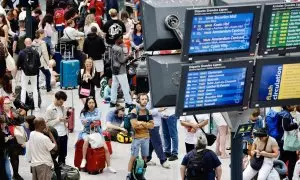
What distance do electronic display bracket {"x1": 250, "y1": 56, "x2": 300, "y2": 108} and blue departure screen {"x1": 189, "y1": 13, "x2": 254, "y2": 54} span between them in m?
0.36

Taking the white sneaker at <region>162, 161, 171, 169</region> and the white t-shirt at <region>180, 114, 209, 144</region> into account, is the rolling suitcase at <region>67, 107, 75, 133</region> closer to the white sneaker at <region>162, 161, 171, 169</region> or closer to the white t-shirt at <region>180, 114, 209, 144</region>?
the white sneaker at <region>162, 161, 171, 169</region>

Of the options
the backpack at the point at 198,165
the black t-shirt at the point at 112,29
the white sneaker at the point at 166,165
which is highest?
the black t-shirt at the point at 112,29

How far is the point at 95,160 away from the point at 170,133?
1558mm

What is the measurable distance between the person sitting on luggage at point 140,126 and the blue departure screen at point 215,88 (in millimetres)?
6083

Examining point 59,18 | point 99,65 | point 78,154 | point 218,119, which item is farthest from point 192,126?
point 59,18

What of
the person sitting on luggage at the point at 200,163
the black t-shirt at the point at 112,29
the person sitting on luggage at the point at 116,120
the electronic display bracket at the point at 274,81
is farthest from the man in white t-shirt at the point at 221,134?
the electronic display bracket at the point at 274,81

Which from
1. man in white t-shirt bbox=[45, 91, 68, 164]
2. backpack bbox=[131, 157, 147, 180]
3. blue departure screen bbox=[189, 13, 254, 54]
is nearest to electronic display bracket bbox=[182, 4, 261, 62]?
blue departure screen bbox=[189, 13, 254, 54]

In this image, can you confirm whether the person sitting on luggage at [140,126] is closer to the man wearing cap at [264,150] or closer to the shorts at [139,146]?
the shorts at [139,146]

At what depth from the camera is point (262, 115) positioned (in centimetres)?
1839

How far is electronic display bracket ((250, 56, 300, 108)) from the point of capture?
10.7 metres

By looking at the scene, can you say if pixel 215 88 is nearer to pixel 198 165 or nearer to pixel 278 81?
pixel 278 81

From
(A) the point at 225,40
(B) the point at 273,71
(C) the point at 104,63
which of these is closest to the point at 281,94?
(B) the point at 273,71

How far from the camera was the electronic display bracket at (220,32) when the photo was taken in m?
10.0

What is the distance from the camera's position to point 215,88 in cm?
1044
